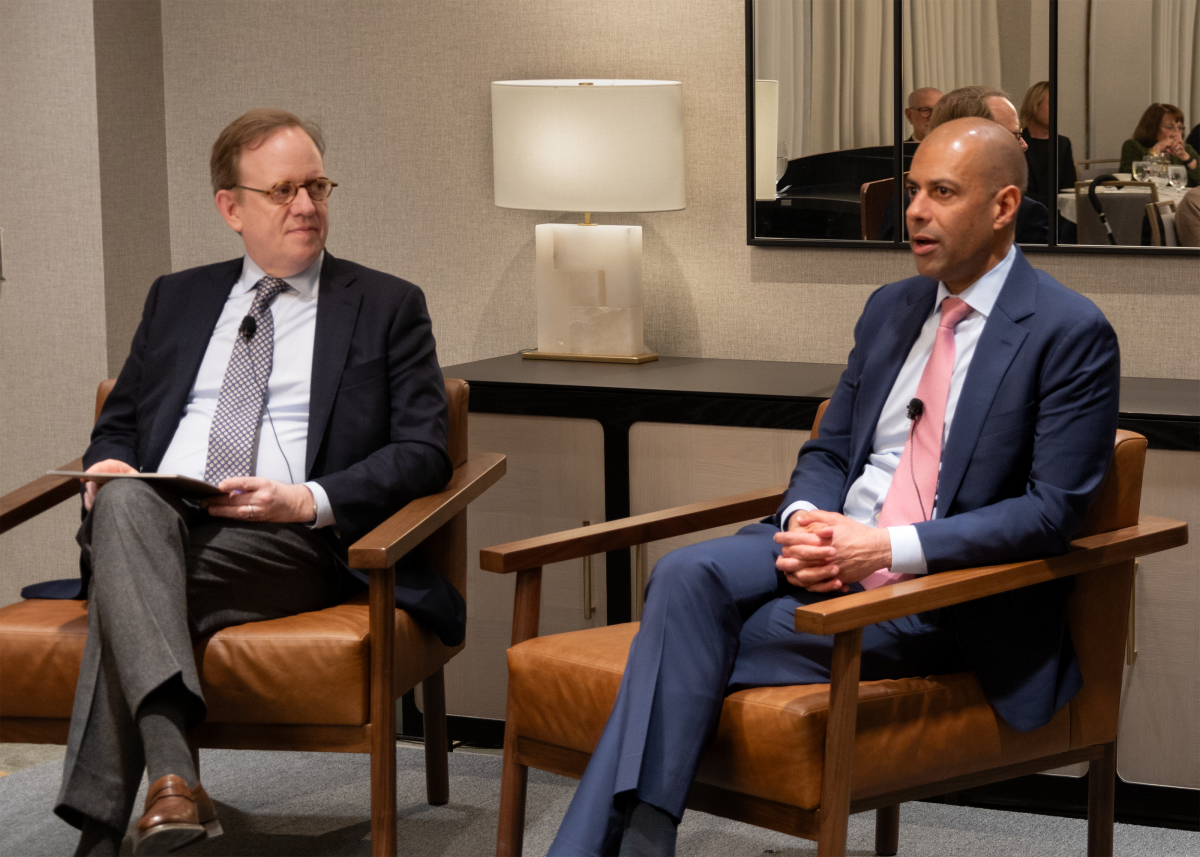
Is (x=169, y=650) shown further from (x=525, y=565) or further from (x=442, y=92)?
(x=442, y=92)

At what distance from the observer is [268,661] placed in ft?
7.75

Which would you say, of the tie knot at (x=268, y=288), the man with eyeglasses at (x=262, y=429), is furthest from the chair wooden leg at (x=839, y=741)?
the tie knot at (x=268, y=288)

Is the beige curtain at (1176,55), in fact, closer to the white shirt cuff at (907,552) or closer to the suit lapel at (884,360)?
the suit lapel at (884,360)

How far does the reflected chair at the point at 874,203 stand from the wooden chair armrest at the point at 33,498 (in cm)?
181

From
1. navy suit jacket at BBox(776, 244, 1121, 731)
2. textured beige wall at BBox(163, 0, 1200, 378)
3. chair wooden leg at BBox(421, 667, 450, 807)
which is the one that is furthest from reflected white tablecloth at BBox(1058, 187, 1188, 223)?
chair wooden leg at BBox(421, 667, 450, 807)

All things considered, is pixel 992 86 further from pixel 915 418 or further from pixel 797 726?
pixel 797 726

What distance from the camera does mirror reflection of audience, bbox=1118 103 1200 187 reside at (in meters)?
3.02

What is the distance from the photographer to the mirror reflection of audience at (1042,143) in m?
3.13

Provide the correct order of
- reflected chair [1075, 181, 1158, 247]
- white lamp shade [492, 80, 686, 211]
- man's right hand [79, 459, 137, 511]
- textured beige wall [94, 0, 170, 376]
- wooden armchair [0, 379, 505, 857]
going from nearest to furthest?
wooden armchair [0, 379, 505, 857]
man's right hand [79, 459, 137, 511]
reflected chair [1075, 181, 1158, 247]
white lamp shade [492, 80, 686, 211]
textured beige wall [94, 0, 170, 376]

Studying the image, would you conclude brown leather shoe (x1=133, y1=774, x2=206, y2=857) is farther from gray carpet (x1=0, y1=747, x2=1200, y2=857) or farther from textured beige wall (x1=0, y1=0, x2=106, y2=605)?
textured beige wall (x1=0, y1=0, x2=106, y2=605)

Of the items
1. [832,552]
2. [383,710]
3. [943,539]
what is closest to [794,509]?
[832,552]

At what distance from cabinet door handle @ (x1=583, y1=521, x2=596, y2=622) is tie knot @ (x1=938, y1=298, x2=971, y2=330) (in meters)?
1.08

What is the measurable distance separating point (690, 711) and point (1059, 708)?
61 cm

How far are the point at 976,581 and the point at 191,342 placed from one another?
60.4 inches
